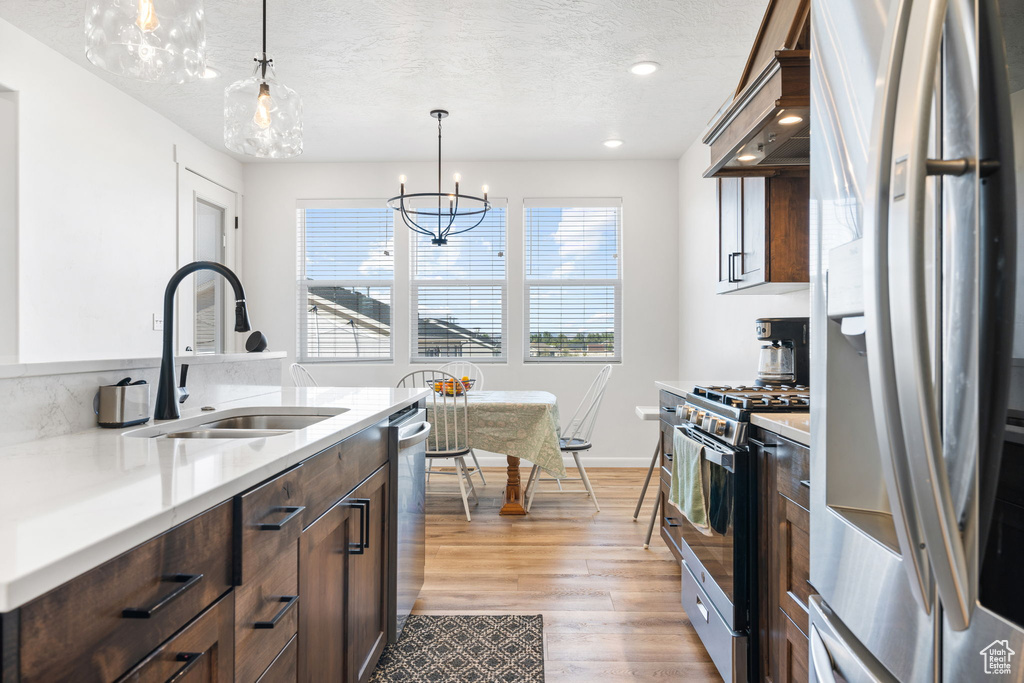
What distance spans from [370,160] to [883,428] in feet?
17.2

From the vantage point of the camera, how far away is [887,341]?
0.59 meters

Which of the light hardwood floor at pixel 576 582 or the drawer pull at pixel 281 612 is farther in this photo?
the light hardwood floor at pixel 576 582

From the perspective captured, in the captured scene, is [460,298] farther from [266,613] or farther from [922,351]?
[922,351]

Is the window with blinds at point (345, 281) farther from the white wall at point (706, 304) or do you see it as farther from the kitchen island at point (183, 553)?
the kitchen island at point (183, 553)

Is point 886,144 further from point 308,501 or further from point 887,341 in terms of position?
point 308,501

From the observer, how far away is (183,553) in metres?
0.88

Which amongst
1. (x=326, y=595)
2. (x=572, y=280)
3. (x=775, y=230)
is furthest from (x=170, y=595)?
(x=572, y=280)

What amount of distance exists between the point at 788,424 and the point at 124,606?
144 cm

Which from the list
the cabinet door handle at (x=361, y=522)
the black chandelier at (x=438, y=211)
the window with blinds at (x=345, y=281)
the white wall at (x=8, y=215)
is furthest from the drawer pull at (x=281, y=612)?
the window with blinds at (x=345, y=281)

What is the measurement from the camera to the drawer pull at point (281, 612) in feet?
3.75

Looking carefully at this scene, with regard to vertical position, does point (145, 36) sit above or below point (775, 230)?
above

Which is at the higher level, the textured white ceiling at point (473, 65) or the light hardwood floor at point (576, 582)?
the textured white ceiling at point (473, 65)

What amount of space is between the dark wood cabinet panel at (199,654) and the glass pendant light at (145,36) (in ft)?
4.32

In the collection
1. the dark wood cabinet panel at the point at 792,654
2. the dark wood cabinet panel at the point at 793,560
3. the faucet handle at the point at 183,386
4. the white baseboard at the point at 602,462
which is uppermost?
the faucet handle at the point at 183,386
